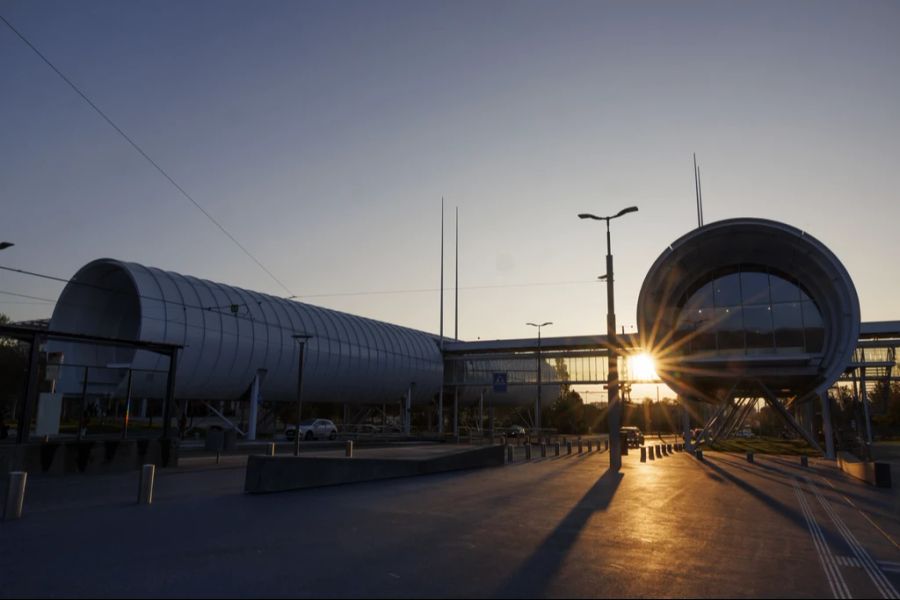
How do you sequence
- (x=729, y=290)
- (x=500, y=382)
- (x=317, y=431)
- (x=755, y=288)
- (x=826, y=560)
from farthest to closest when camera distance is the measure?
1. (x=317, y=431)
2. (x=500, y=382)
3. (x=729, y=290)
4. (x=755, y=288)
5. (x=826, y=560)

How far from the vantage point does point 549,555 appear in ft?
A: 27.2

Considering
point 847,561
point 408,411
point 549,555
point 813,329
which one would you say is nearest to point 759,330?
point 813,329

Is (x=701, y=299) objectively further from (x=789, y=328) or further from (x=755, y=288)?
(x=789, y=328)

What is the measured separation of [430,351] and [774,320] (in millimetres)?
35773

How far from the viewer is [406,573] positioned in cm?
719

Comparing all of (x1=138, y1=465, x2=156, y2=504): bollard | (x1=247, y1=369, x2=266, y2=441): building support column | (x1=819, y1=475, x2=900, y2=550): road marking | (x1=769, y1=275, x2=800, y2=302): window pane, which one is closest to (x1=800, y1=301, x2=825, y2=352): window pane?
(x1=769, y1=275, x2=800, y2=302): window pane

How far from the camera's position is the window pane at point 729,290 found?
1319 inches

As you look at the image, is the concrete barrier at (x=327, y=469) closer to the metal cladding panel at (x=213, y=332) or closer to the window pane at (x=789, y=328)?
the metal cladding panel at (x=213, y=332)

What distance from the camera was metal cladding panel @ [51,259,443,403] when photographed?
3447 centimetres

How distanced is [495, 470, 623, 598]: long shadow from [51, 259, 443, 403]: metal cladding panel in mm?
23860

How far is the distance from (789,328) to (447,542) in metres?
29.5

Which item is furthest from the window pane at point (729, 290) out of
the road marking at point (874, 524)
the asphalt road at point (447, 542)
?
the asphalt road at point (447, 542)

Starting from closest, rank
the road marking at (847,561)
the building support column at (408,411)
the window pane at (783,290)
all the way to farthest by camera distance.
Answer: the road marking at (847,561) < the window pane at (783,290) < the building support column at (408,411)

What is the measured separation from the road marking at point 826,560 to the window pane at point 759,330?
20090 millimetres
